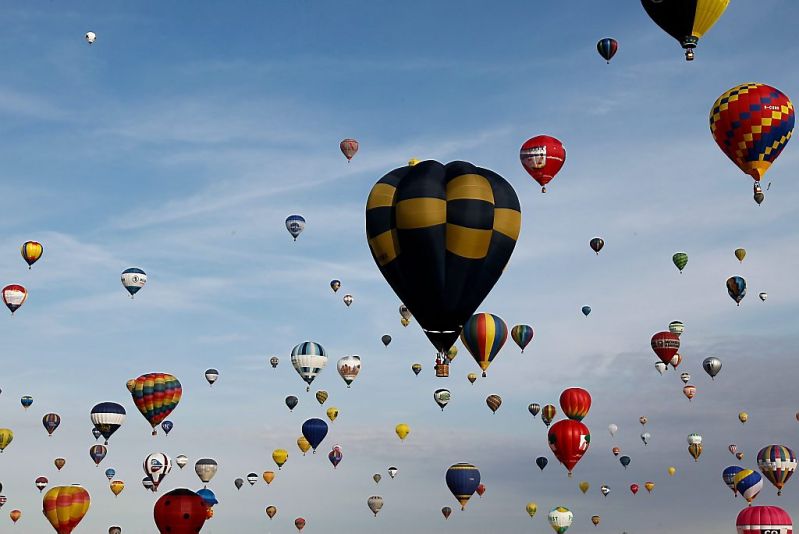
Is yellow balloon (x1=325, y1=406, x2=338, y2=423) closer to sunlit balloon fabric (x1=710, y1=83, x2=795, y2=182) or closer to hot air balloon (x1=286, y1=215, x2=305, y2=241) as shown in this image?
hot air balloon (x1=286, y1=215, x2=305, y2=241)

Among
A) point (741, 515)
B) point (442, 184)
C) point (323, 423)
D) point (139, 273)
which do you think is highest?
point (139, 273)

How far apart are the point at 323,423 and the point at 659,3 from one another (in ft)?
114

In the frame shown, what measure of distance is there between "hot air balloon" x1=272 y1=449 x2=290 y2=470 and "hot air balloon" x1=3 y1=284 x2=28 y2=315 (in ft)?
61.5

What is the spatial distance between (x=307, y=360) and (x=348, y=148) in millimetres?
11846

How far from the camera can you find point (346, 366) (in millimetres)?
67938

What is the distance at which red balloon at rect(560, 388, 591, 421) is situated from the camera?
204ft

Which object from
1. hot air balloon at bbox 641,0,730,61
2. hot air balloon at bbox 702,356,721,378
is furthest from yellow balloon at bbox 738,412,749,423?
hot air balloon at bbox 641,0,730,61

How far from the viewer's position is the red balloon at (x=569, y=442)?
2259 inches

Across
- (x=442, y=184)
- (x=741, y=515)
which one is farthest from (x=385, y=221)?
(x=741, y=515)

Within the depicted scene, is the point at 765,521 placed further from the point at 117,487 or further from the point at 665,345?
the point at 117,487

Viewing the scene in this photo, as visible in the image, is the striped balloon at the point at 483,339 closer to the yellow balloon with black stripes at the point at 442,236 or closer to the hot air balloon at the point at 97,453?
the yellow balloon with black stripes at the point at 442,236

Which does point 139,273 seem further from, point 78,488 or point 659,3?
point 659,3

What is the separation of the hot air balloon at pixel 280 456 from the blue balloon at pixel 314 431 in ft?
29.8

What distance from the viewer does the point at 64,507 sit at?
5309cm
